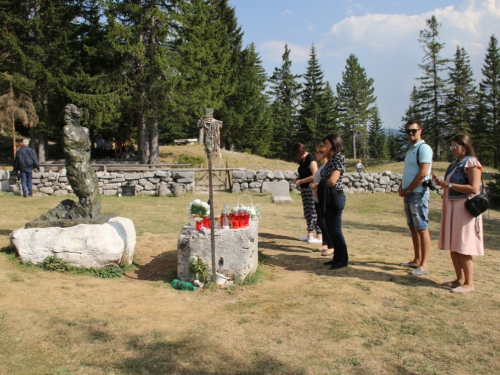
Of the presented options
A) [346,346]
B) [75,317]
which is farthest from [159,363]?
[346,346]

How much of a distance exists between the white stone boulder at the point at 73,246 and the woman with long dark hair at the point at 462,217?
424cm

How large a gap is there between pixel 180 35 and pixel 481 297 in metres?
23.4

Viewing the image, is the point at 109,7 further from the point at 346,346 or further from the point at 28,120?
the point at 346,346

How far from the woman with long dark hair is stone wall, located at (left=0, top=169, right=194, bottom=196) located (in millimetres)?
10953

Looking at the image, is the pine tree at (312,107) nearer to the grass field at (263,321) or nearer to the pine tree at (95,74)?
the pine tree at (95,74)

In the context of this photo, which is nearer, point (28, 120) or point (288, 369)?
point (288, 369)

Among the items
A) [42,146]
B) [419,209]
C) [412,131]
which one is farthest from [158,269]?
[42,146]

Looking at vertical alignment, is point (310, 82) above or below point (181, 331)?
above

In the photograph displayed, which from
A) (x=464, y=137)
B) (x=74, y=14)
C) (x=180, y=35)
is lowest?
(x=464, y=137)

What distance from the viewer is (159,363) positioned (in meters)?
3.17

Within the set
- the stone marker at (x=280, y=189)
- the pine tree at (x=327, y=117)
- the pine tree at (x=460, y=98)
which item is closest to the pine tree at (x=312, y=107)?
the pine tree at (x=327, y=117)

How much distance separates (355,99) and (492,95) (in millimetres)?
14337

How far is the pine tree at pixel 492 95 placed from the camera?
3888 centimetres

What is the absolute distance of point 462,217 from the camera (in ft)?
→ 14.9
